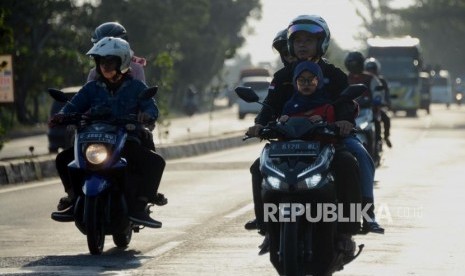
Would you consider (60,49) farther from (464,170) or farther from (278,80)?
(278,80)

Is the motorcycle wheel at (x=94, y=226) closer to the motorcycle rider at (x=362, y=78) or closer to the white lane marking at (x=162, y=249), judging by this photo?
the white lane marking at (x=162, y=249)

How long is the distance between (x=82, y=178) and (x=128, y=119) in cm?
60

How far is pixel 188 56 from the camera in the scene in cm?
9094

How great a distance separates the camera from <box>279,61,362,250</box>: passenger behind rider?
989cm

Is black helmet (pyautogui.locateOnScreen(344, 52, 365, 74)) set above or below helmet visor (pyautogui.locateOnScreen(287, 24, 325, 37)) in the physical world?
below

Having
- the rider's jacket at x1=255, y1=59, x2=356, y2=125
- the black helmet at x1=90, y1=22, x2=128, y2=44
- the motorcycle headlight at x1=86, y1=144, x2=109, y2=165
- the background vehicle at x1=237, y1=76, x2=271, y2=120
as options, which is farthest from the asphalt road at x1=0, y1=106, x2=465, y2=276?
the background vehicle at x1=237, y1=76, x2=271, y2=120

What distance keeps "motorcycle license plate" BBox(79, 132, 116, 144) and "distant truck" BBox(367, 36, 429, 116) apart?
48971 millimetres

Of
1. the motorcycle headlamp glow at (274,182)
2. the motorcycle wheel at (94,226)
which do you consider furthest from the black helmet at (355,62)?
the motorcycle headlamp glow at (274,182)

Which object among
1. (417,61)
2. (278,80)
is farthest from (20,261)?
(417,61)

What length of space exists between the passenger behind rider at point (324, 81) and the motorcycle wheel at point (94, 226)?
2.01 meters

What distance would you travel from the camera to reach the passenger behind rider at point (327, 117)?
9891 millimetres

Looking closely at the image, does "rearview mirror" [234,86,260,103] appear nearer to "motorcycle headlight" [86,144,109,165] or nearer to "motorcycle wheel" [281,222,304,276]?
"motorcycle wheel" [281,222,304,276]

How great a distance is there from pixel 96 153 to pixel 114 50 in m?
1.04
